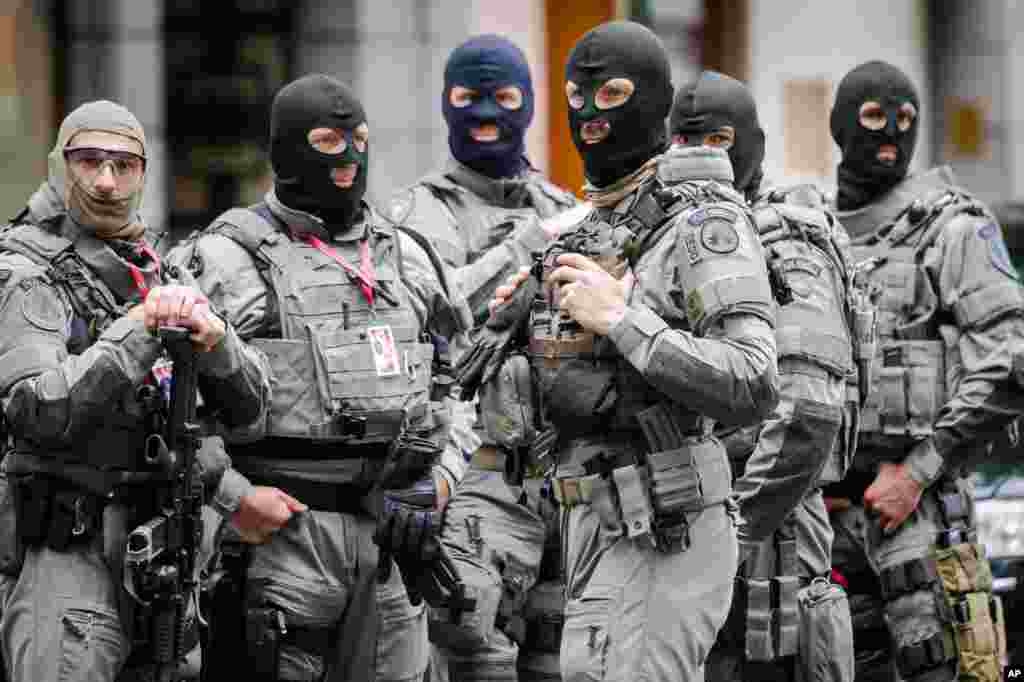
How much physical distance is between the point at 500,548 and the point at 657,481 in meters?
2.13

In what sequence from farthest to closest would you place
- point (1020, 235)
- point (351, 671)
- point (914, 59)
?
point (914, 59), point (1020, 235), point (351, 671)

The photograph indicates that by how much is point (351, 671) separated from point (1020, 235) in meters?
5.42

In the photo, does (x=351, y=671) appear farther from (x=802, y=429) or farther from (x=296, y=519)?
(x=802, y=429)

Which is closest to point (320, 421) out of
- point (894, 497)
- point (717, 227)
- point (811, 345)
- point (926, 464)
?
point (717, 227)

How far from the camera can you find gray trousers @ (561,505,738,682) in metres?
5.94

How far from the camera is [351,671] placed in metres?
6.87

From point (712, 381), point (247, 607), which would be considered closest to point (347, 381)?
point (247, 607)

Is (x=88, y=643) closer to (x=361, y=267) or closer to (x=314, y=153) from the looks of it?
(x=361, y=267)

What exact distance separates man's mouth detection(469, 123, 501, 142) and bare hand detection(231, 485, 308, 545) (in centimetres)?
242

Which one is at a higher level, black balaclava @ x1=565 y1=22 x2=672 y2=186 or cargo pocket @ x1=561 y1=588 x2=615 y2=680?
black balaclava @ x1=565 y1=22 x2=672 y2=186

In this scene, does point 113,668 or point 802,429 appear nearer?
point 113,668

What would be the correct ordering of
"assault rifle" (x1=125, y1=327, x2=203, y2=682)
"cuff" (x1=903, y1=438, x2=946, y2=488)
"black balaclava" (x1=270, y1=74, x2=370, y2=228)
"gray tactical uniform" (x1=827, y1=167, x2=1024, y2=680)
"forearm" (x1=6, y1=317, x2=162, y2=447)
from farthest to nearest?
"cuff" (x1=903, y1=438, x2=946, y2=488) < "gray tactical uniform" (x1=827, y1=167, x2=1024, y2=680) < "black balaclava" (x1=270, y1=74, x2=370, y2=228) < "assault rifle" (x1=125, y1=327, x2=203, y2=682) < "forearm" (x1=6, y1=317, x2=162, y2=447)

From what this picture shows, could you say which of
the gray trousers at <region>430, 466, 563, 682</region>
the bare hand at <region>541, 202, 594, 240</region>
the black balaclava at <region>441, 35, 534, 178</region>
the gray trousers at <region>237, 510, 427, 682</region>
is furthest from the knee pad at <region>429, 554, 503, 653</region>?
the black balaclava at <region>441, 35, 534, 178</region>

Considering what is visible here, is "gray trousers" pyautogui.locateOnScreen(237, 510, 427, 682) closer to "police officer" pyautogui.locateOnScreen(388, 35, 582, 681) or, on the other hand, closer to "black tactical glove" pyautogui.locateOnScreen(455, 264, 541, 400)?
"black tactical glove" pyautogui.locateOnScreen(455, 264, 541, 400)
